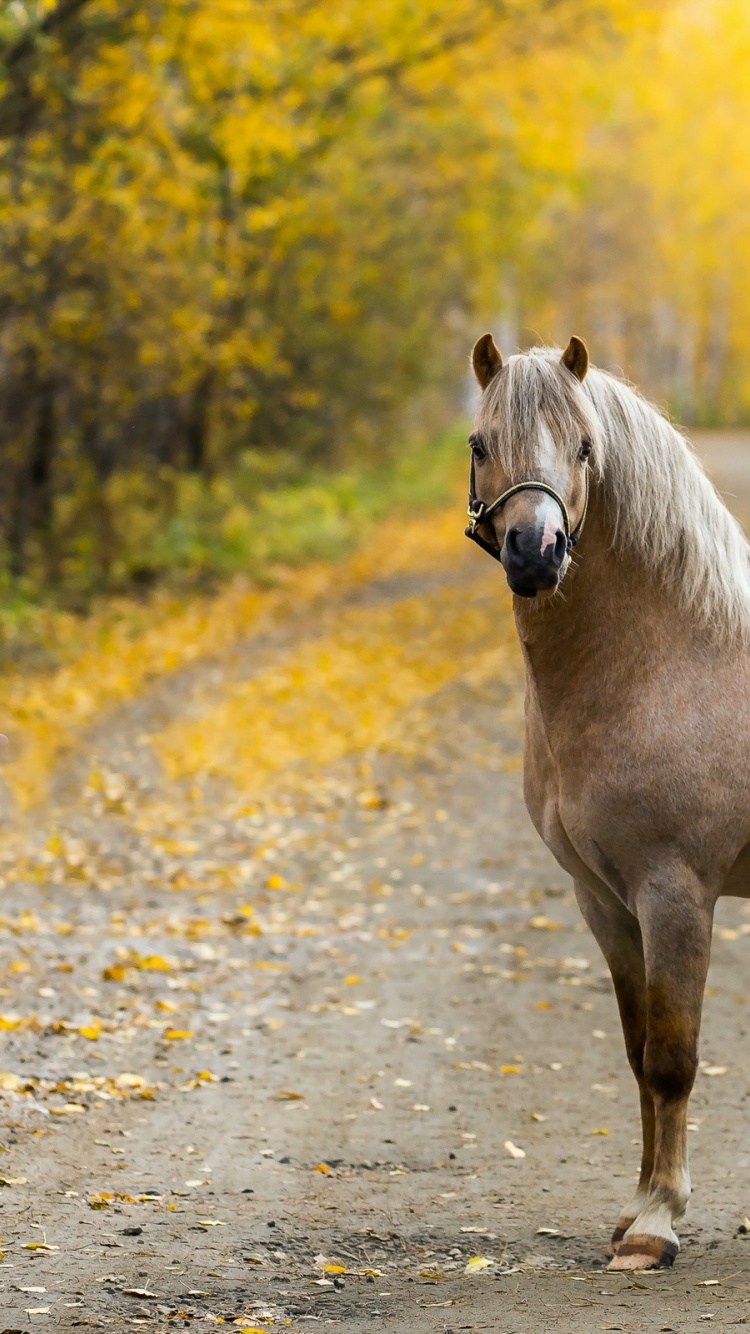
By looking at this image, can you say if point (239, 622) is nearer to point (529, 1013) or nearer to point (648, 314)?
point (529, 1013)

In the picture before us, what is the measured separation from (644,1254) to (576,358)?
244 cm

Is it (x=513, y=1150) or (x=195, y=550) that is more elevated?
(x=195, y=550)

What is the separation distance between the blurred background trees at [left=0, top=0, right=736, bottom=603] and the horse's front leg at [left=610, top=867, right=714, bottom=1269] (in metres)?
7.79

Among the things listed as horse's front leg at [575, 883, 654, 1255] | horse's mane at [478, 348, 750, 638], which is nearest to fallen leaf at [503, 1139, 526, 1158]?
horse's front leg at [575, 883, 654, 1255]

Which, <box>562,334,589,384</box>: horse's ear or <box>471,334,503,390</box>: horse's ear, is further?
<box>471,334,503,390</box>: horse's ear

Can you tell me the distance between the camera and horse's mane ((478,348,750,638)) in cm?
385

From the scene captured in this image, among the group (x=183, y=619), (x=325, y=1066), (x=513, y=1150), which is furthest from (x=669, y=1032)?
(x=183, y=619)

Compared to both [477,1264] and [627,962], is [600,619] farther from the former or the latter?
[477,1264]

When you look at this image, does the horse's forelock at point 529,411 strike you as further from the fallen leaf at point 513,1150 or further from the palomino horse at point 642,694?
the fallen leaf at point 513,1150

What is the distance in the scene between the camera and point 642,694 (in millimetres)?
4051

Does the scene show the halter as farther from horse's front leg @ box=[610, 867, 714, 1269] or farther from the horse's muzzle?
horse's front leg @ box=[610, 867, 714, 1269]

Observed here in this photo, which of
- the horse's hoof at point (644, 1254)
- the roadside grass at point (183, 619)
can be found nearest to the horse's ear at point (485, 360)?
the horse's hoof at point (644, 1254)

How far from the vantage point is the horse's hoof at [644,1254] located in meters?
3.98

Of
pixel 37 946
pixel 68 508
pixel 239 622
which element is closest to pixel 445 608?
pixel 239 622
